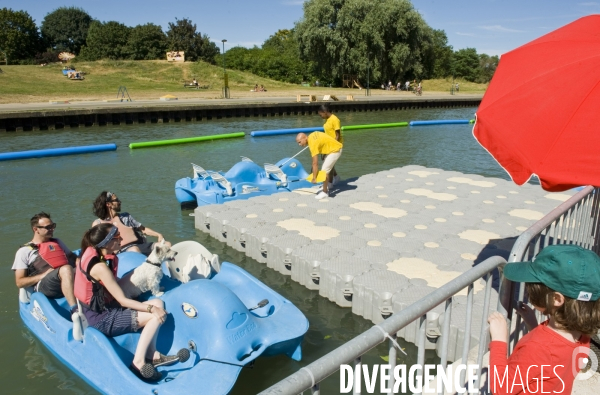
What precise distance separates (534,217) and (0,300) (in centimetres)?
800

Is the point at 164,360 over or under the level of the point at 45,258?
under

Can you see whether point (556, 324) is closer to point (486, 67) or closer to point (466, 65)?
point (466, 65)

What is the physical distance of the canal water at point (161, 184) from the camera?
15.7ft

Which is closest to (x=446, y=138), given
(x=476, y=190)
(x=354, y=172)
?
(x=354, y=172)

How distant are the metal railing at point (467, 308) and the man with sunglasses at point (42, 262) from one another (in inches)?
148

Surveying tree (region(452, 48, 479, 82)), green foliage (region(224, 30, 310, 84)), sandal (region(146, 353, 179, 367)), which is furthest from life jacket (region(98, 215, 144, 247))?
tree (region(452, 48, 479, 82))

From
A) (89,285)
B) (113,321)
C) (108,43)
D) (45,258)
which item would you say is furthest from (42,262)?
(108,43)

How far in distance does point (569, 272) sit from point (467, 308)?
771 millimetres

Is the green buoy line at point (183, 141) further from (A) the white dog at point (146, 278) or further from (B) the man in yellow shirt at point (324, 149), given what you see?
(A) the white dog at point (146, 278)

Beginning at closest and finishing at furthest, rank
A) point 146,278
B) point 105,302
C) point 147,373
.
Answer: point 147,373, point 105,302, point 146,278

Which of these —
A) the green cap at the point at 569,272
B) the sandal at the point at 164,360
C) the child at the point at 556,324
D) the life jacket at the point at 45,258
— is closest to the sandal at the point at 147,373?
the sandal at the point at 164,360

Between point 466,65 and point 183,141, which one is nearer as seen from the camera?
point 183,141

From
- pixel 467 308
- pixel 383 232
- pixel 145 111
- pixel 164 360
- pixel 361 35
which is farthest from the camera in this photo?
pixel 361 35

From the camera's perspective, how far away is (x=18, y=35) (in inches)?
2596
